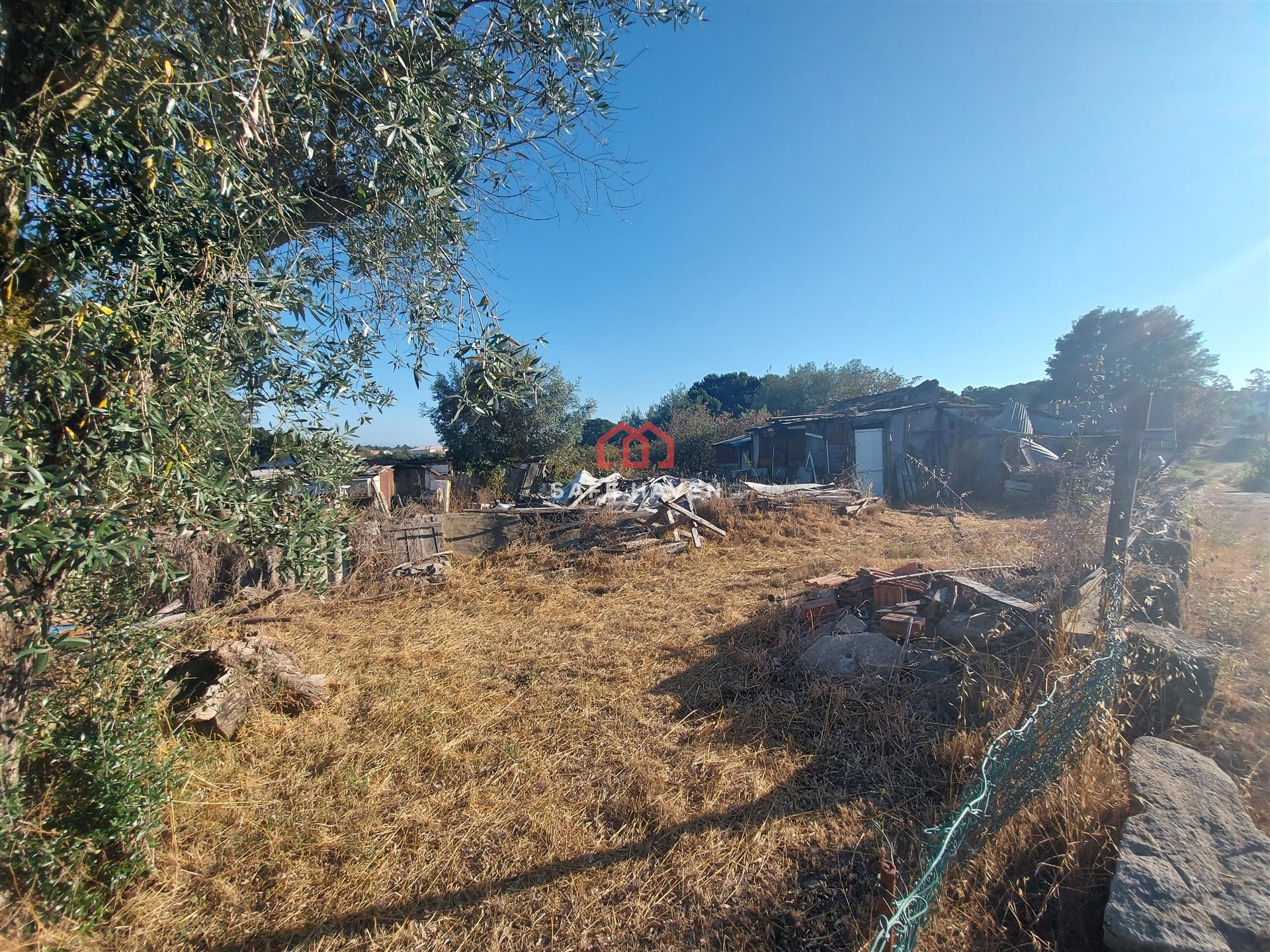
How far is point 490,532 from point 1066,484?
9.06m

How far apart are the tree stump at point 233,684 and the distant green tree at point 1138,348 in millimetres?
33827

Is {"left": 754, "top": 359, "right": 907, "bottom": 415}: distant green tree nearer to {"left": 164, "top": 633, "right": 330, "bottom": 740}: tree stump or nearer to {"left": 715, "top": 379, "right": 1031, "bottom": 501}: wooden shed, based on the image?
{"left": 715, "top": 379, "right": 1031, "bottom": 501}: wooden shed

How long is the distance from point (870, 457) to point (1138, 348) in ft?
94.6

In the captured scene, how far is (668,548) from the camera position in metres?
9.52

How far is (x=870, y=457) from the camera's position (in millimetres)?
16156

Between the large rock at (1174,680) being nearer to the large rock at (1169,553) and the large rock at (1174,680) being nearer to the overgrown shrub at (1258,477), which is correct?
the large rock at (1169,553)

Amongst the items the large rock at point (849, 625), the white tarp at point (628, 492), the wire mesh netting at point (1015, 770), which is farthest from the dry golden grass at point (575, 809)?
the white tarp at point (628, 492)

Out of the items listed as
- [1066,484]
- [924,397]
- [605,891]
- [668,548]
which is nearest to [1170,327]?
[924,397]

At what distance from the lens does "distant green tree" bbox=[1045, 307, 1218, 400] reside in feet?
91.9

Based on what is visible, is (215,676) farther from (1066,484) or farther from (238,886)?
(1066,484)

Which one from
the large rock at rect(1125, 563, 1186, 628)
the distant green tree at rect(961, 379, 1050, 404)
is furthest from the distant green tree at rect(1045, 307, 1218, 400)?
the large rock at rect(1125, 563, 1186, 628)

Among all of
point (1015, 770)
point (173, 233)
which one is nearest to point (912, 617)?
point (1015, 770)

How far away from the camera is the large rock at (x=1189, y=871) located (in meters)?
1.89

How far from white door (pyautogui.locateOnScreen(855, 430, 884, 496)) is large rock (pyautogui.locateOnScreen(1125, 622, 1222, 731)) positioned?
1308cm
